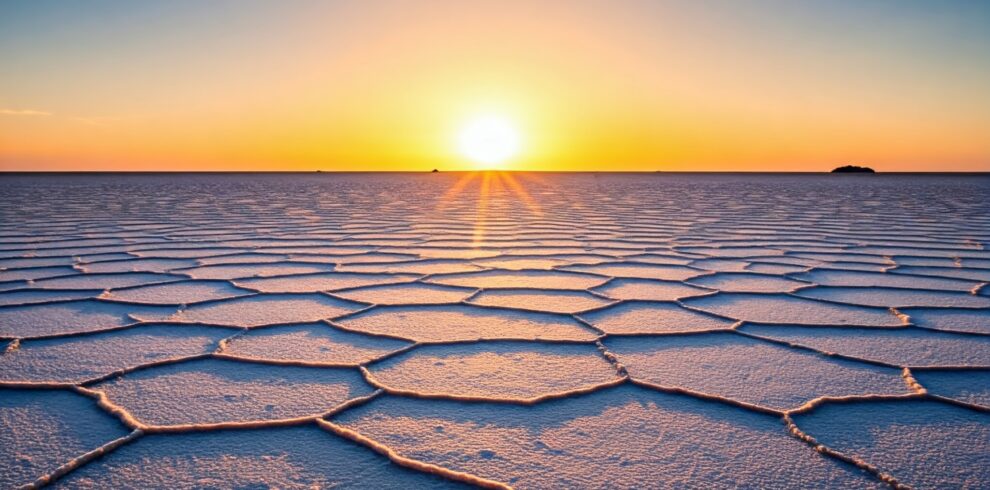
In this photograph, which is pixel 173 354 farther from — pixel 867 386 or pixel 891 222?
pixel 891 222

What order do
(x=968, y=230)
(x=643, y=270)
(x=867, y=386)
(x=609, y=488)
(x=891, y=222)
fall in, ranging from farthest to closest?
(x=891, y=222), (x=968, y=230), (x=643, y=270), (x=867, y=386), (x=609, y=488)

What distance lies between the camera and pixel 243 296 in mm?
1806

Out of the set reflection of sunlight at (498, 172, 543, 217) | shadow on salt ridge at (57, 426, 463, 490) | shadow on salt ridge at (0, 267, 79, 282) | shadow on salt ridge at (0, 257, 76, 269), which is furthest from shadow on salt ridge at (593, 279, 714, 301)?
reflection of sunlight at (498, 172, 543, 217)

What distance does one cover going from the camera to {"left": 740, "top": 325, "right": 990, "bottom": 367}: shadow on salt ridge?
1.23 meters

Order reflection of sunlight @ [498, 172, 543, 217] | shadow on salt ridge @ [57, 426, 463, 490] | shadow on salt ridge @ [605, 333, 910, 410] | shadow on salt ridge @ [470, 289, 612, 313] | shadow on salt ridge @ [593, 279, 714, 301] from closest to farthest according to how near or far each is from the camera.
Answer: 1. shadow on salt ridge @ [57, 426, 463, 490]
2. shadow on salt ridge @ [605, 333, 910, 410]
3. shadow on salt ridge @ [470, 289, 612, 313]
4. shadow on salt ridge @ [593, 279, 714, 301]
5. reflection of sunlight @ [498, 172, 543, 217]

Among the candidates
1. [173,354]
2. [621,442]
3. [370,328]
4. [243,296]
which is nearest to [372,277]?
[243,296]

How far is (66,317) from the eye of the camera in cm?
154

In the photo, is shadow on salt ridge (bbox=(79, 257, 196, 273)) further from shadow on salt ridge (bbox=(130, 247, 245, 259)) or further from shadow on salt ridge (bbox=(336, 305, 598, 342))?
shadow on salt ridge (bbox=(336, 305, 598, 342))

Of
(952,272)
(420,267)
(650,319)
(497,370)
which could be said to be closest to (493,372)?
(497,370)

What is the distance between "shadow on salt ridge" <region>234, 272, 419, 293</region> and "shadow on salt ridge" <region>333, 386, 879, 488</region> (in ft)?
3.34

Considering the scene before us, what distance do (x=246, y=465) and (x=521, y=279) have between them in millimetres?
1367

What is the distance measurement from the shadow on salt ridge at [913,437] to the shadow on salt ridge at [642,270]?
116 cm

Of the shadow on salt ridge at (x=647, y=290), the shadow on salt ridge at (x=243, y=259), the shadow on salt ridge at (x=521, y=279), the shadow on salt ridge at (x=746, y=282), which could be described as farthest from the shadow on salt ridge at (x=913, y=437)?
the shadow on salt ridge at (x=243, y=259)

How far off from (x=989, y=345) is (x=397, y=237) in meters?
2.61
